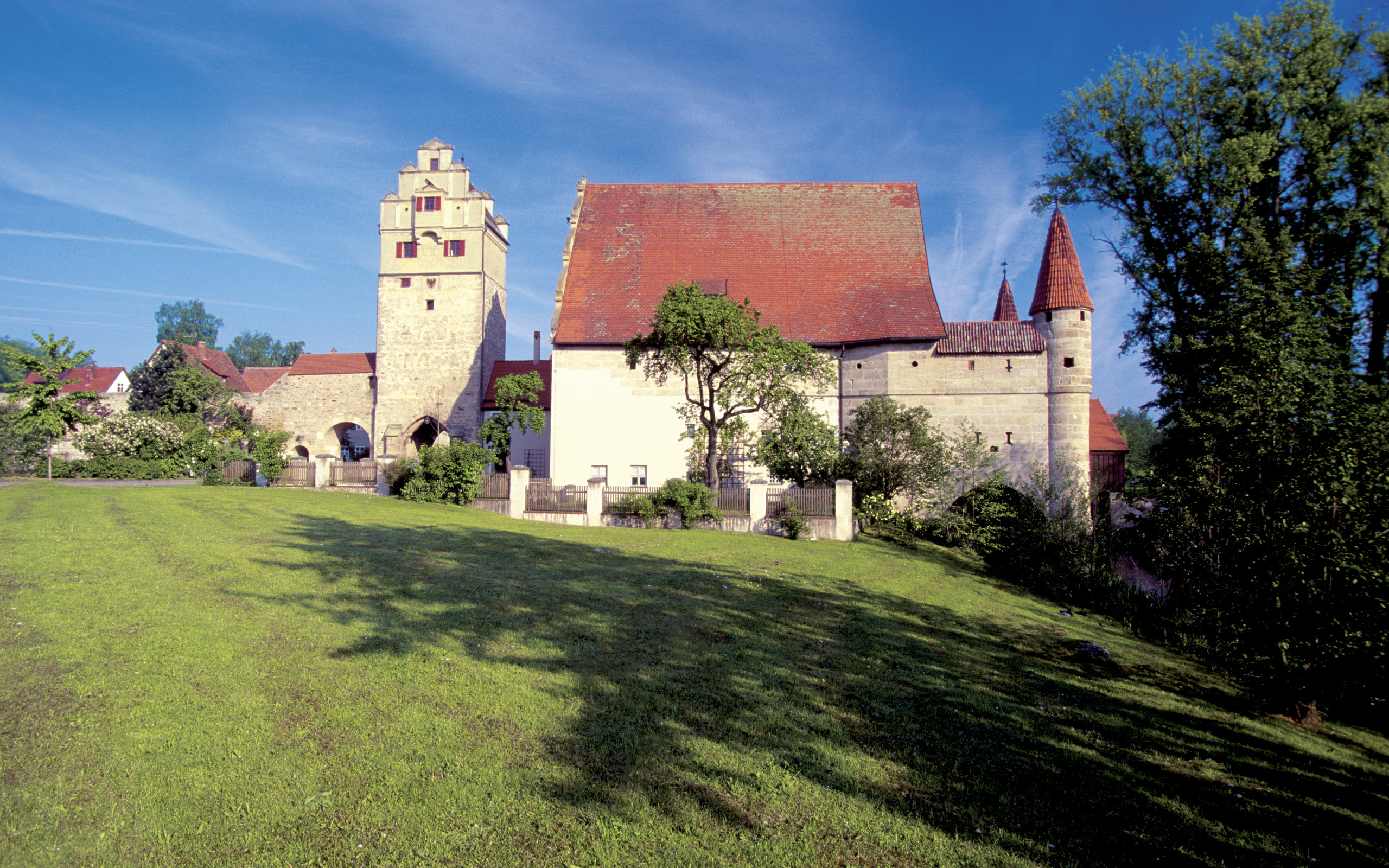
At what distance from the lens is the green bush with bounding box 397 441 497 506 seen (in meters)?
23.3

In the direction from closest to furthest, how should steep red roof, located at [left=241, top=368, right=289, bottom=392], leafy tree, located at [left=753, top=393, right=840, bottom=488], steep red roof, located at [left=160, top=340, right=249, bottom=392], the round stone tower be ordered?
leafy tree, located at [left=753, top=393, right=840, bottom=488] → the round stone tower → steep red roof, located at [left=160, top=340, right=249, bottom=392] → steep red roof, located at [left=241, top=368, right=289, bottom=392]

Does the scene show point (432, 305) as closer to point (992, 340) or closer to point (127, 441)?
point (127, 441)

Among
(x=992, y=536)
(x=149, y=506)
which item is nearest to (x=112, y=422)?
(x=149, y=506)

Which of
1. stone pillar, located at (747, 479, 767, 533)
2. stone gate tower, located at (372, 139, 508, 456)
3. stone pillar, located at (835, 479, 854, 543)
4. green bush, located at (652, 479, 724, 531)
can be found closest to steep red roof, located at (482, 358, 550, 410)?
stone gate tower, located at (372, 139, 508, 456)

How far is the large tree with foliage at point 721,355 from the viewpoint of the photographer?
864 inches

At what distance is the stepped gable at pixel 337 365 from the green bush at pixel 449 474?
16.9m

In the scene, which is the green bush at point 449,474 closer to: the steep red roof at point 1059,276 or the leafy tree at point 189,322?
the steep red roof at point 1059,276

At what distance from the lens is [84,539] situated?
11.2 metres

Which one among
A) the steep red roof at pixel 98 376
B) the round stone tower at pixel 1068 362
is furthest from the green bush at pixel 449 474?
the steep red roof at pixel 98 376

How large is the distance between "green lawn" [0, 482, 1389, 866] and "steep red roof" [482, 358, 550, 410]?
78.1ft

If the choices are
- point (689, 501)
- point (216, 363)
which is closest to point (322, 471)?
point (689, 501)

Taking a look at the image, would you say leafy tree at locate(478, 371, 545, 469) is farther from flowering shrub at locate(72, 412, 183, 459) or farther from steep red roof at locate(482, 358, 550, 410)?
flowering shrub at locate(72, 412, 183, 459)

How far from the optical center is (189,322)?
3068 inches

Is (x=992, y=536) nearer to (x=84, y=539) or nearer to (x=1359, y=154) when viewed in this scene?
(x=1359, y=154)
